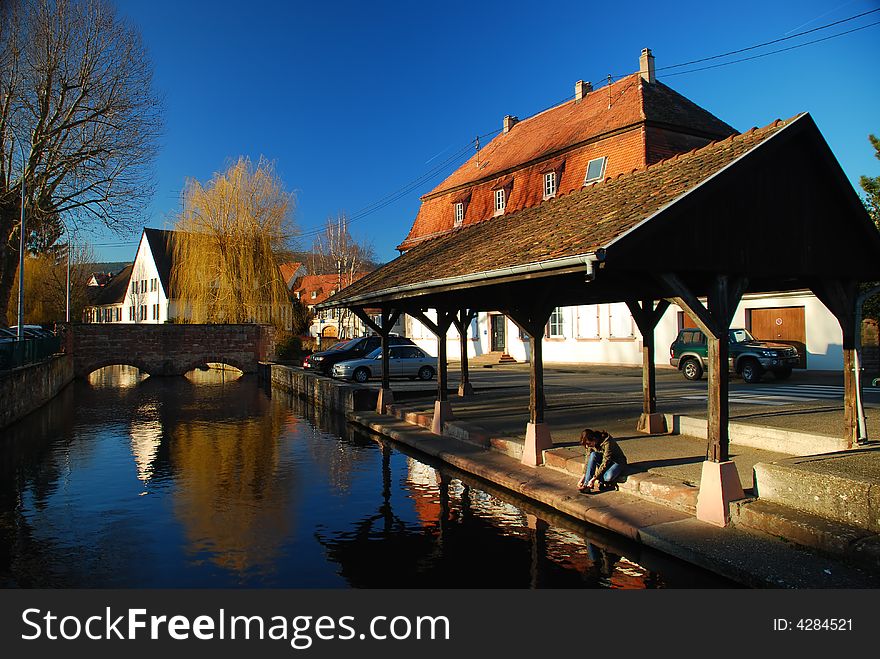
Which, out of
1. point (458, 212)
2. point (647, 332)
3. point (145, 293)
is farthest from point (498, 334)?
point (145, 293)

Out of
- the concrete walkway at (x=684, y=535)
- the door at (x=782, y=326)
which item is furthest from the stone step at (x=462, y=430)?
the door at (x=782, y=326)

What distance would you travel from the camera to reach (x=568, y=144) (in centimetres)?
2997

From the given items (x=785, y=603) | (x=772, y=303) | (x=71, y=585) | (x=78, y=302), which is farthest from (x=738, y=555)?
(x=78, y=302)

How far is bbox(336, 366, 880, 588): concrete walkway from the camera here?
532 cm

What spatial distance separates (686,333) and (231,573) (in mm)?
20230

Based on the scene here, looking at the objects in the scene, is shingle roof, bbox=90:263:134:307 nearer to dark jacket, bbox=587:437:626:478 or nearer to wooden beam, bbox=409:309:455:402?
wooden beam, bbox=409:309:455:402

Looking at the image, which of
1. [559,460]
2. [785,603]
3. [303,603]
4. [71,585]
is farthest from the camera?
[559,460]

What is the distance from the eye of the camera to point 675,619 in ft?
16.2

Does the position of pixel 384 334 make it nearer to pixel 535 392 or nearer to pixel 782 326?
pixel 535 392

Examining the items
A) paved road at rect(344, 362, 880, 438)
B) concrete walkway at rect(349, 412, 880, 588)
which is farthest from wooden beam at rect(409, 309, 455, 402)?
concrete walkway at rect(349, 412, 880, 588)

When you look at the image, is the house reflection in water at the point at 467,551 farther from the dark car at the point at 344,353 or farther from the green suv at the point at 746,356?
the dark car at the point at 344,353

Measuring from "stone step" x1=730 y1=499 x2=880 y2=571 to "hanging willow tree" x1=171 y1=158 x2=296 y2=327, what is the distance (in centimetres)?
3370

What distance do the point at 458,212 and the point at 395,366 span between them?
44.7 feet

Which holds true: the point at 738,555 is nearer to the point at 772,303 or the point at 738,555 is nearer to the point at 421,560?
the point at 421,560
